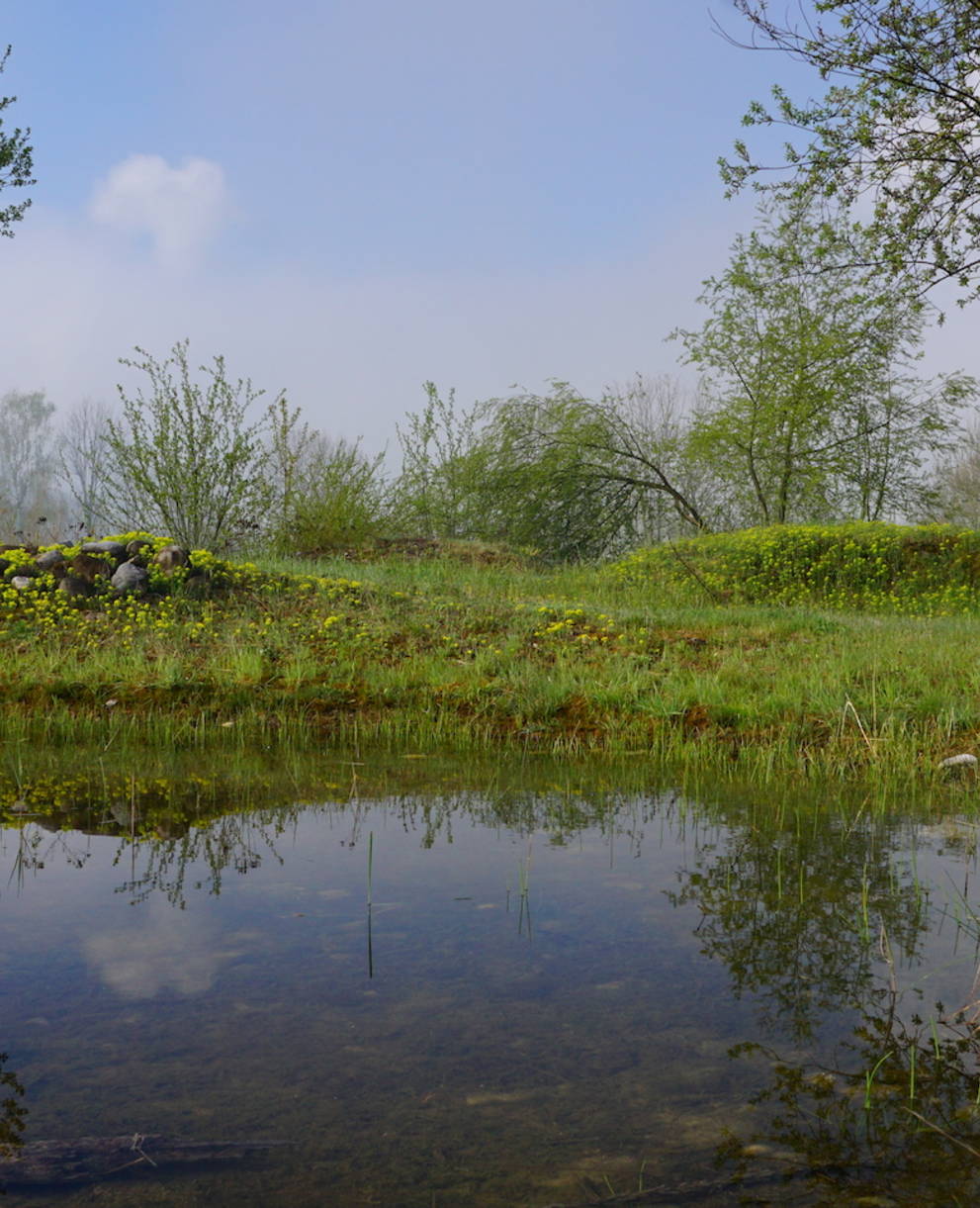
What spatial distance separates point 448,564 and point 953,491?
24.0 meters

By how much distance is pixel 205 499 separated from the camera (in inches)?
612

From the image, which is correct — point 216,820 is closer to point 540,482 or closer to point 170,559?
point 170,559

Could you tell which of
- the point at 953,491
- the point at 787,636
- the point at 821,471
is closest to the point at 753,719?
the point at 787,636

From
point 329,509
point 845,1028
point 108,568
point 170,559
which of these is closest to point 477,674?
point 170,559

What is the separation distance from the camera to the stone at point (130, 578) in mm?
10727

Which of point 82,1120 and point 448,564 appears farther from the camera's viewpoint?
point 448,564

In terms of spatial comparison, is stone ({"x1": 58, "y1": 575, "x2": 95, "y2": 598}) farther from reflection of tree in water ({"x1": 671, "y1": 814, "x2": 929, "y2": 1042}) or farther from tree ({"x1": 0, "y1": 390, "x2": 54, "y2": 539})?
tree ({"x1": 0, "y1": 390, "x2": 54, "y2": 539})

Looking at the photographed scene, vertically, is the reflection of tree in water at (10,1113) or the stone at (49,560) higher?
the stone at (49,560)

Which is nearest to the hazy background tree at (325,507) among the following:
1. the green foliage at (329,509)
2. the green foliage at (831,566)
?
the green foliage at (329,509)

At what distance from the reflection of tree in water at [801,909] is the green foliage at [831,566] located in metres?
11.9

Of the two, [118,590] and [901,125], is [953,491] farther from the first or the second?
[118,590]

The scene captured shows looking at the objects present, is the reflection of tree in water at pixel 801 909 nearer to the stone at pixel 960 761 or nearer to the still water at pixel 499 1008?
the still water at pixel 499 1008

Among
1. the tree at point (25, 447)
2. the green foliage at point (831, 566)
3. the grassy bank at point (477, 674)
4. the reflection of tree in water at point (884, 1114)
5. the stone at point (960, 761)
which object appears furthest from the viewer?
the tree at point (25, 447)

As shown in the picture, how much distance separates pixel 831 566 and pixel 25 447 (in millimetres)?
47079
